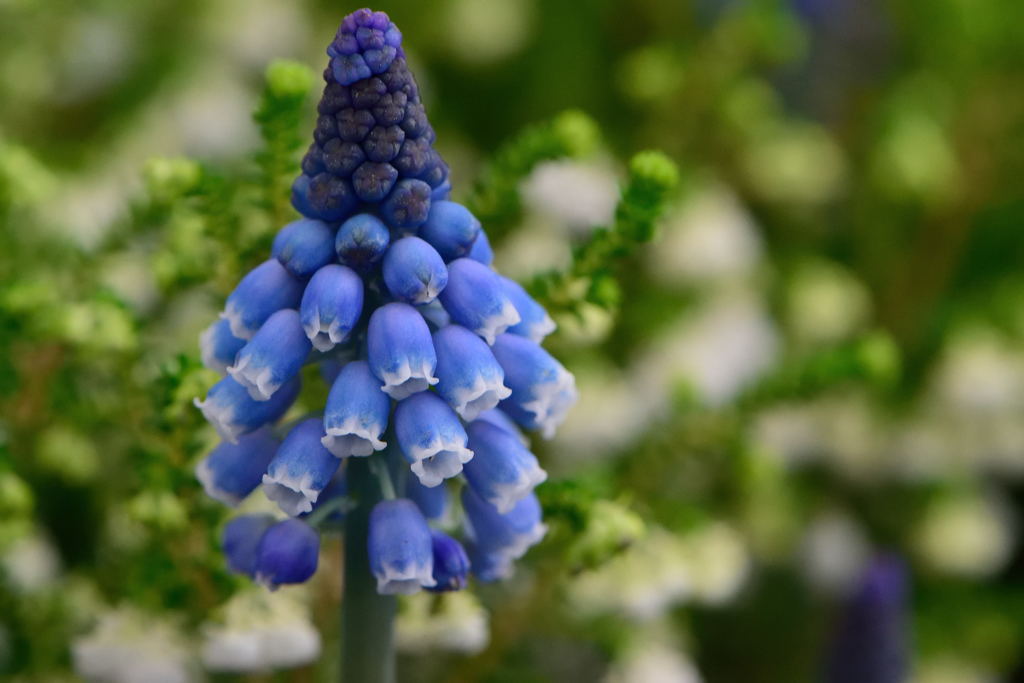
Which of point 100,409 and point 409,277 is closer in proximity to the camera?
point 409,277

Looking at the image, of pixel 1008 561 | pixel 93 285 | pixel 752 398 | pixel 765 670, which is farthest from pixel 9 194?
pixel 1008 561

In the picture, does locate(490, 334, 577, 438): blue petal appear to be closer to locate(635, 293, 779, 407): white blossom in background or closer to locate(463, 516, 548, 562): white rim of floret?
locate(463, 516, 548, 562): white rim of floret

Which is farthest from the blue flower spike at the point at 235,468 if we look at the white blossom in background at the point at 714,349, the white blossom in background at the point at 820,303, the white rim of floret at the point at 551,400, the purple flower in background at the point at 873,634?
the white blossom in background at the point at 820,303

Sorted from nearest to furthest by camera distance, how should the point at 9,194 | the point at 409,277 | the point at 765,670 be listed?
the point at 409,277, the point at 9,194, the point at 765,670

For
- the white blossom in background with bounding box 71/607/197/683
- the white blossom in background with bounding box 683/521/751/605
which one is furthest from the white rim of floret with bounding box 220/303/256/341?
the white blossom in background with bounding box 683/521/751/605

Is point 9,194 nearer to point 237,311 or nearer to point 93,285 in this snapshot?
point 93,285

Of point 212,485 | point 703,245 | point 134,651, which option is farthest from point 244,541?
point 703,245

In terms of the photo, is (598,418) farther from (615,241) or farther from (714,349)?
(615,241)
